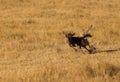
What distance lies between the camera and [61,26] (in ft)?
50.5

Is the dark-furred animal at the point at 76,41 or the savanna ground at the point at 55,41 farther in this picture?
the dark-furred animal at the point at 76,41

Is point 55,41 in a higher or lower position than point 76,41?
lower

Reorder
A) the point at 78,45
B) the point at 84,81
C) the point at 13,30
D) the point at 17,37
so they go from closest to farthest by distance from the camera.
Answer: the point at 84,81, the point at 78,45, the point at 17,37, the point at 13,30

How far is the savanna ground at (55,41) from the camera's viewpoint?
27.2 ft

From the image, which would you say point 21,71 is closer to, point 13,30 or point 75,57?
point 75,57

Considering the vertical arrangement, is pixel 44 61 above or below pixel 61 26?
above

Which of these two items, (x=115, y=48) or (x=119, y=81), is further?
(x=115, y=48)

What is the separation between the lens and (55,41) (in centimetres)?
1251

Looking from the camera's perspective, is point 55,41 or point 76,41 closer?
point 76,41

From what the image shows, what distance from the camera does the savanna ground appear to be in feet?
27.2

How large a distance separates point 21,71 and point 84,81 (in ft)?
4.95

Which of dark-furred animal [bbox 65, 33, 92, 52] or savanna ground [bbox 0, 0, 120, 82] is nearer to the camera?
savanna ground [bbox 0, 0, 120, 82]

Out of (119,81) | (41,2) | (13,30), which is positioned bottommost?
(41,2)

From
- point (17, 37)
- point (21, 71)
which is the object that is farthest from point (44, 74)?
point (17, 37)
